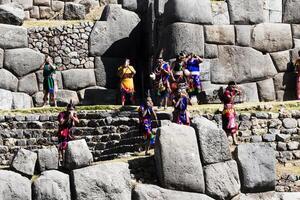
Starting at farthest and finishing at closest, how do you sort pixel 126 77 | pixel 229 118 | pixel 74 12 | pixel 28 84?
pixel 74 12
pixel 28 84
pixel 126 77
pixel 229 118

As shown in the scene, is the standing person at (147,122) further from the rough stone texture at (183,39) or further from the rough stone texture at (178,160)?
the rough stone texture at (183,39)

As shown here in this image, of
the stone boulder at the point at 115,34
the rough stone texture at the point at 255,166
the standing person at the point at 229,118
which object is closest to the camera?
the rough stone texture at the point at 255,166

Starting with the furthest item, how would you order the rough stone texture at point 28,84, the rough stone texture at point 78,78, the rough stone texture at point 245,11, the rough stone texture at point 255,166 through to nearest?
1. the rough stone texture at point 78,78
2. the rough stone texture at point 28,84
3. the rough stone texture at point 245,11
4. the rough stone texture at point 255,166

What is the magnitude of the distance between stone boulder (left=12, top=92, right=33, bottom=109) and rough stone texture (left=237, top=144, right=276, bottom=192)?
9.62 meters

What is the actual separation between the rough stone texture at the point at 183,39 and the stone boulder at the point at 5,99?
15.0ft

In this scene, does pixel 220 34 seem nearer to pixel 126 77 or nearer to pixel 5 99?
pixel 126 77

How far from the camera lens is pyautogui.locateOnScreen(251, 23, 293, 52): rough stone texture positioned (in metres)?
19.9

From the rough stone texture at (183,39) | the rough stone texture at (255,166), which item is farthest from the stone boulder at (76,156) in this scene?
the rough stone texture at (183,39)

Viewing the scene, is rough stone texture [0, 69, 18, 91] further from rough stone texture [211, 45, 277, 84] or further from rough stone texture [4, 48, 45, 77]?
rough stone texture [211, 45, 277, 84]

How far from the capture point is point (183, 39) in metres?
19.0

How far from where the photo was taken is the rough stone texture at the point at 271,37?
1991 centimetres

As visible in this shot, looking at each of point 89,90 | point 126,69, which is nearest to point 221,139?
point 126,69

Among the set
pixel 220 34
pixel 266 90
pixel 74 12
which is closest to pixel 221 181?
pixel 220 34

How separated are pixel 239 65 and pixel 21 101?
6260mm
